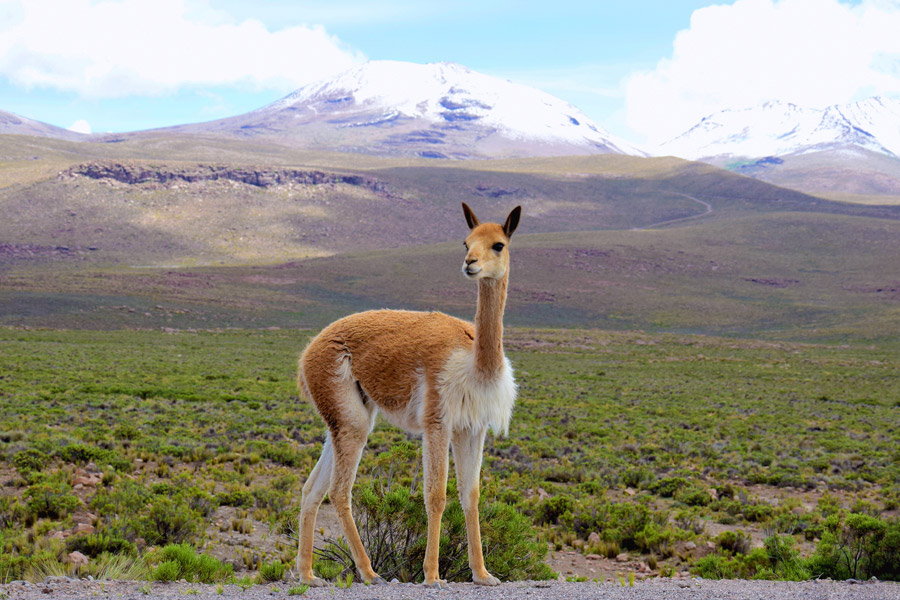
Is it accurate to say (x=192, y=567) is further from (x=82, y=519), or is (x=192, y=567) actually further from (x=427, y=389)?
(x=82, y=519)

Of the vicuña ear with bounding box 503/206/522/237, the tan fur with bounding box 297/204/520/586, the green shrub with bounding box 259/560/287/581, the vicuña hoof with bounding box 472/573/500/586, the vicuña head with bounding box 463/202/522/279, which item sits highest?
the vicuña ear with bounding box 503/206/522/237

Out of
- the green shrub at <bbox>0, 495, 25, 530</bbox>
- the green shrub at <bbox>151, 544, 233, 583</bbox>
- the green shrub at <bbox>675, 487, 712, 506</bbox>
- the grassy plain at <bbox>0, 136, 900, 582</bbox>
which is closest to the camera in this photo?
the green shrub at <bbox>151, 544, 233, 583</bbox>

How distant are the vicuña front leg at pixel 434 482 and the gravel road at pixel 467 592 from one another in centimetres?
20

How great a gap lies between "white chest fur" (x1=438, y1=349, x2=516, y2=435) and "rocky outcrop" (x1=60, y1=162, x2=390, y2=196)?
12455 centimetres

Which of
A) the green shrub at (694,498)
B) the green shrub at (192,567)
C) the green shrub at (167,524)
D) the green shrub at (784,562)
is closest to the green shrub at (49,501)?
the green shrub at (167,524)

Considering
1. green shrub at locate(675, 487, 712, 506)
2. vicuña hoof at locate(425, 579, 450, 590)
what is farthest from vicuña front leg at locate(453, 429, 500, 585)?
green shrub at locate(675, 487, 712, 506)

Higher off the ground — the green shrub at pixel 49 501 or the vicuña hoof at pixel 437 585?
the vicuña hoof at pixel 437 585

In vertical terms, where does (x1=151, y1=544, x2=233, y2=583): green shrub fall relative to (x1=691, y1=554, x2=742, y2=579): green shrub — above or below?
above

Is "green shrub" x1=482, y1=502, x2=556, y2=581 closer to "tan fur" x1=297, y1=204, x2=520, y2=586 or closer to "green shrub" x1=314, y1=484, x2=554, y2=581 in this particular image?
"green shrub" x1=314, y1=484, x2=554, y2=581

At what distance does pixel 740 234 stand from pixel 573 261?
32.4 meters

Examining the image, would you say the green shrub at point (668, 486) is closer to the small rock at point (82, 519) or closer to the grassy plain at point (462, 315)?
the grassy plain at point (462, 315)

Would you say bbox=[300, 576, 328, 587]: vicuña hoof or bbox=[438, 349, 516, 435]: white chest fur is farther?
bbox=[300, 576, 328, 587]: vicuña hoof

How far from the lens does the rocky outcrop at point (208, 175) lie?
386 ft

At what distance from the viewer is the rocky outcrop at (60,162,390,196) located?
118m
